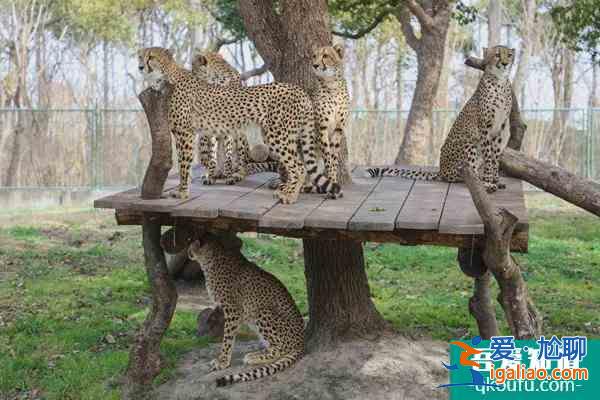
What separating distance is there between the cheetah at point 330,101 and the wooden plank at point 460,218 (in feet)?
3.08

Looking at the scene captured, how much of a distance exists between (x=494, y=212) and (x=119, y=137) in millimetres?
15058

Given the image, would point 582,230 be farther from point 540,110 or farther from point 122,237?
point 122,237

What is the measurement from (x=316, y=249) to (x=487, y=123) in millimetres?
1737

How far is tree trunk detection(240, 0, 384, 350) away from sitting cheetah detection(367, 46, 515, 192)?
47.0 inches

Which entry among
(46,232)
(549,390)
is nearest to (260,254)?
(46,232)

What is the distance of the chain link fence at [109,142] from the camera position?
18484 mm

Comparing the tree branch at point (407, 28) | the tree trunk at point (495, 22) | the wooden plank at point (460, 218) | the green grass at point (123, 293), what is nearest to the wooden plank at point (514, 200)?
the wooden plank at point (460, 218)

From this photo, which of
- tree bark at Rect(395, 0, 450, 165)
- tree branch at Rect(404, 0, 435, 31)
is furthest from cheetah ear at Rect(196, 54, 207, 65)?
tree bark at Rect(395, 0, 450, 165)

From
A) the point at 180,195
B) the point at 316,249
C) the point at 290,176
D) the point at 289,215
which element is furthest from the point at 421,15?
the point at 289,215

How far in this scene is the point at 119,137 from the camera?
18703mm

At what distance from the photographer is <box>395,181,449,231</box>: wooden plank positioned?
484 centimetres

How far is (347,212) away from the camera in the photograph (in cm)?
524

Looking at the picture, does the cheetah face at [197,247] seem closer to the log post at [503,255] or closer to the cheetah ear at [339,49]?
the cheetah ear at [339,49]

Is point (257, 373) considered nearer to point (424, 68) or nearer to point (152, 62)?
point (152, 62)
